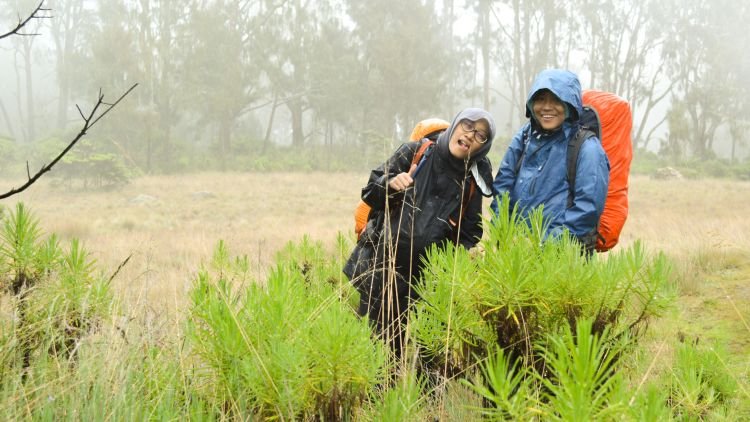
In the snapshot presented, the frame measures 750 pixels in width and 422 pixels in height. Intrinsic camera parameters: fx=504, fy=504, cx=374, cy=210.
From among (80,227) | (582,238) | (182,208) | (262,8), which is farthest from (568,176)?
(262,8)

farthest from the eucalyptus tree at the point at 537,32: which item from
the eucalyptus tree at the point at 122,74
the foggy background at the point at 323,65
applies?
the eucalyptus tree at the point at 122,74

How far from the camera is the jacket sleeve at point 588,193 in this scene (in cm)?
234

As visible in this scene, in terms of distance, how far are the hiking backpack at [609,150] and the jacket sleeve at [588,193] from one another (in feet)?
0.18

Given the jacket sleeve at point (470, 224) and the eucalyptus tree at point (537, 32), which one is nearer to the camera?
the jacket sleeve at point (470, 224)

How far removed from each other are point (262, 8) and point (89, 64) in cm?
1083

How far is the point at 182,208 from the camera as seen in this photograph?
50.5ft

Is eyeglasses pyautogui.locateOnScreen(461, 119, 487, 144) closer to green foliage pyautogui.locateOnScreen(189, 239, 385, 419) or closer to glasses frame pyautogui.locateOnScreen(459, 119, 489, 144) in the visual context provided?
glasses frame pyautogui.locateOnScreen(459, 119, 489, 144)

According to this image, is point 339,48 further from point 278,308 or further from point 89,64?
point 278,308

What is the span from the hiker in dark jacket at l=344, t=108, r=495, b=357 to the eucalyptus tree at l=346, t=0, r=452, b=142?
28.7m

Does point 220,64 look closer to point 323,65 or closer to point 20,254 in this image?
point 323,65

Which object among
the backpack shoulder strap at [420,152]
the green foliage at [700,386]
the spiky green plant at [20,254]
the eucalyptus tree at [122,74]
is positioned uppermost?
the eucalyptus tree at [122,74]

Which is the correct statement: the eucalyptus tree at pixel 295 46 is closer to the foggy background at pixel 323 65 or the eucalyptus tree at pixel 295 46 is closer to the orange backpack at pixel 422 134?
the foggy background at pixel 323 65

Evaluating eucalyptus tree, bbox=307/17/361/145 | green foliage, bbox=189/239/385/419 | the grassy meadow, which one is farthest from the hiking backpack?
eucalyptus tree, bbox=307/17/361/145

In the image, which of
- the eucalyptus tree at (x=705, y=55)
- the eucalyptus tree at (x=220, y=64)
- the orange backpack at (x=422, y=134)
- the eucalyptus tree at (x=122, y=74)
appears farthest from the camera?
the eucalyptus tree at (x=705, y=55)
